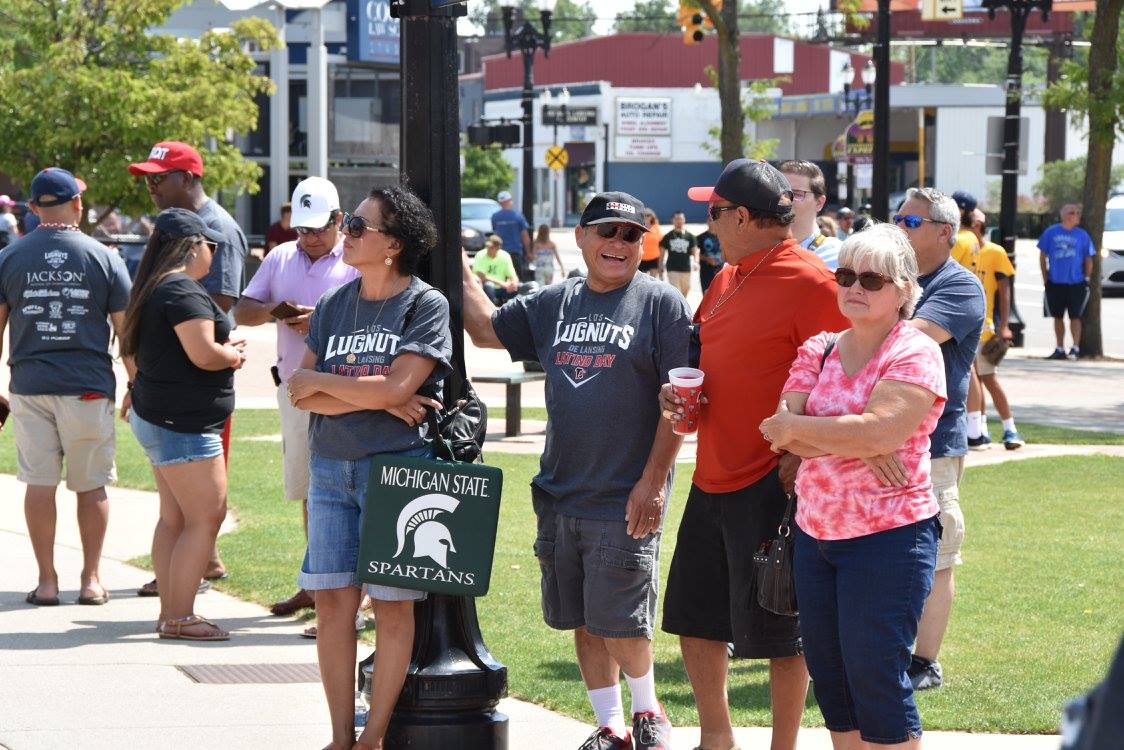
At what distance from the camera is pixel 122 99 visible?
21.8 m

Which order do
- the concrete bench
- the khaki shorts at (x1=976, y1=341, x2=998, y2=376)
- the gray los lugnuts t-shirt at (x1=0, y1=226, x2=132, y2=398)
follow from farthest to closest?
the concrete bench, the khaki shorts at (x1=976, y1=341, x2=998, y2=376), the gray los lugnuts t-shirt at (x1=0, y1=226, x2=132, y2=398)

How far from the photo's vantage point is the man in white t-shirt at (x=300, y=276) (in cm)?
727

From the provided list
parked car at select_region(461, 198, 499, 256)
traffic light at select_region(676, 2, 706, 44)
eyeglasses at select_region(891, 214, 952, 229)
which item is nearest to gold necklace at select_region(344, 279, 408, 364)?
eyeglasses at select_region(891, 214, 952, 229)

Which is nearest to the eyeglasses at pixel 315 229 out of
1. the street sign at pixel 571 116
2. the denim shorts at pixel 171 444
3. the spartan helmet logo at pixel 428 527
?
the denim shorts at pixel 171 444

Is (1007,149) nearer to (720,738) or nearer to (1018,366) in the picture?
(1018,366)

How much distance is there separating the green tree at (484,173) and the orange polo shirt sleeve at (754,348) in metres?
61.5

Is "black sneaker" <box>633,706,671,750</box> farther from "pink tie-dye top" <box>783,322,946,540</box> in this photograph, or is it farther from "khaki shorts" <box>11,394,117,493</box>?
"khaki shorts" <box>11,394,117,493</box>

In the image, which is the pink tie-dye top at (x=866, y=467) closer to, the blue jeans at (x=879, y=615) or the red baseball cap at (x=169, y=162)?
the blue jeans at (x=879, y=615)

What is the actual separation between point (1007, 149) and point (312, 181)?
17.2 meters

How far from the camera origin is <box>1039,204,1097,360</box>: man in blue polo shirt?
68.4ft

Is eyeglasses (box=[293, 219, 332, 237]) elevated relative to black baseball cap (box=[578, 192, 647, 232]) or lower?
lower

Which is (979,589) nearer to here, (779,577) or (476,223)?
(779,577)

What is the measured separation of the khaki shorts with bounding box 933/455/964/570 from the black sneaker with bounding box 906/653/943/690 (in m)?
0.38

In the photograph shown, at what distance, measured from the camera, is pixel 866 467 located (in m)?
4.47
